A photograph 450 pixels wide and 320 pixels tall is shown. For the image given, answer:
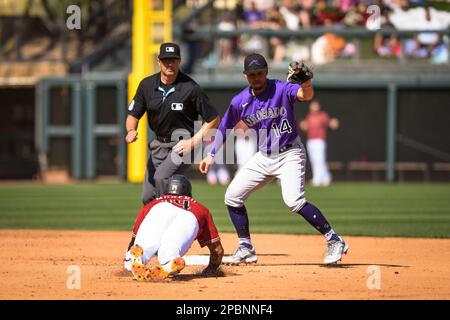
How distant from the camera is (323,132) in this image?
75.5 ft

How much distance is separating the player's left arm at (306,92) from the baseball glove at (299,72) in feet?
0.23

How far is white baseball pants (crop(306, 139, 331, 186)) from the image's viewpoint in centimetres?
2275

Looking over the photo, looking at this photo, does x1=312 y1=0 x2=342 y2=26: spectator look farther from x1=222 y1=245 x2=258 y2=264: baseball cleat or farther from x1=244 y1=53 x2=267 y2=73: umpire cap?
x1=244 y1=53 x2=267 y2=73: umpire cap

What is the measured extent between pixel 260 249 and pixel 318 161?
39.6ft

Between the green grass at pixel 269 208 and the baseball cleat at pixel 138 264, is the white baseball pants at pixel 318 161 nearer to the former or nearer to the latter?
the green grass at pixel 269 208

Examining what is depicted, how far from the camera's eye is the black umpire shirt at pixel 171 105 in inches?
369

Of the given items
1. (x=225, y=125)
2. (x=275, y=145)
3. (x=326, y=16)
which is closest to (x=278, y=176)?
(x=275, y=145)

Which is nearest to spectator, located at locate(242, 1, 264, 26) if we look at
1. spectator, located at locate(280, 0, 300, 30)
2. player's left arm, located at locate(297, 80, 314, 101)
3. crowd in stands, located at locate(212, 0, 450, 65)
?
crowd in stands, located at locate(212, 0, 450, 65)

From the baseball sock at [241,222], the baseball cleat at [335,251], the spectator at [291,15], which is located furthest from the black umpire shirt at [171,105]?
the spectator at [291,15]

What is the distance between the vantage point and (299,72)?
27.5ft

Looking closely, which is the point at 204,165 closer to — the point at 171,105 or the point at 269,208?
the point at 171,105

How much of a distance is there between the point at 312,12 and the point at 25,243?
1512 cm

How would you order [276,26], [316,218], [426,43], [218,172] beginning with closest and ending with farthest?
[316,218]
[218,172]
[426,43]
[276,26]
